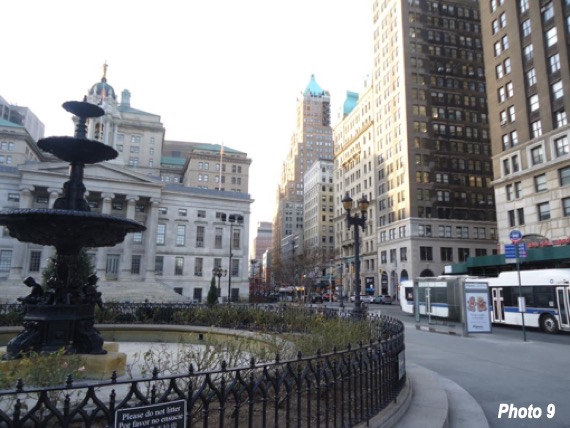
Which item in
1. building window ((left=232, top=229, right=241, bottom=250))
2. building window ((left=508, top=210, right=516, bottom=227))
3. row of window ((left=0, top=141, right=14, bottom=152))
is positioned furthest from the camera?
row of window ((left=0, top=141, right=14, bottom=152))

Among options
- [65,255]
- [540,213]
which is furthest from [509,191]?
[65,255]

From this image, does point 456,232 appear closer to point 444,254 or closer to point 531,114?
point 444,254

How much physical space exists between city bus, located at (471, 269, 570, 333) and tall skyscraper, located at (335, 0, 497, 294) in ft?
123

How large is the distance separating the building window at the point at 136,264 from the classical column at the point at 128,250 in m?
1.95

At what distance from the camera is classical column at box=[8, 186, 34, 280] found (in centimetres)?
5238

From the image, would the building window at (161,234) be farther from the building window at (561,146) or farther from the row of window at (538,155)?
the building window at (561,146)

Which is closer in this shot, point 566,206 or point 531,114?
point 566,206

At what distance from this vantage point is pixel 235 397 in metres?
4.16

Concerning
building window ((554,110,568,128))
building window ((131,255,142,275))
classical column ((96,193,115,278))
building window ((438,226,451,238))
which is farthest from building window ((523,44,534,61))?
building window ((131,255,142,275))

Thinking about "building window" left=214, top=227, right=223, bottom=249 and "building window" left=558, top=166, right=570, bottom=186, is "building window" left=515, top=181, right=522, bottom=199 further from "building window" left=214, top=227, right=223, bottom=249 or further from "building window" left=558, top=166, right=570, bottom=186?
"building window" left=214, top=227, right=223, bottom=249

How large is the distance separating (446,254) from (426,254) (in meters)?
3.79

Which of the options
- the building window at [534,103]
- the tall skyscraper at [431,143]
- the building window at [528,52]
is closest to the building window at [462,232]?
the tall skyscraper at [431,143]

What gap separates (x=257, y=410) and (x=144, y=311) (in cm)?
1398

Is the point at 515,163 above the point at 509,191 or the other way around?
above
